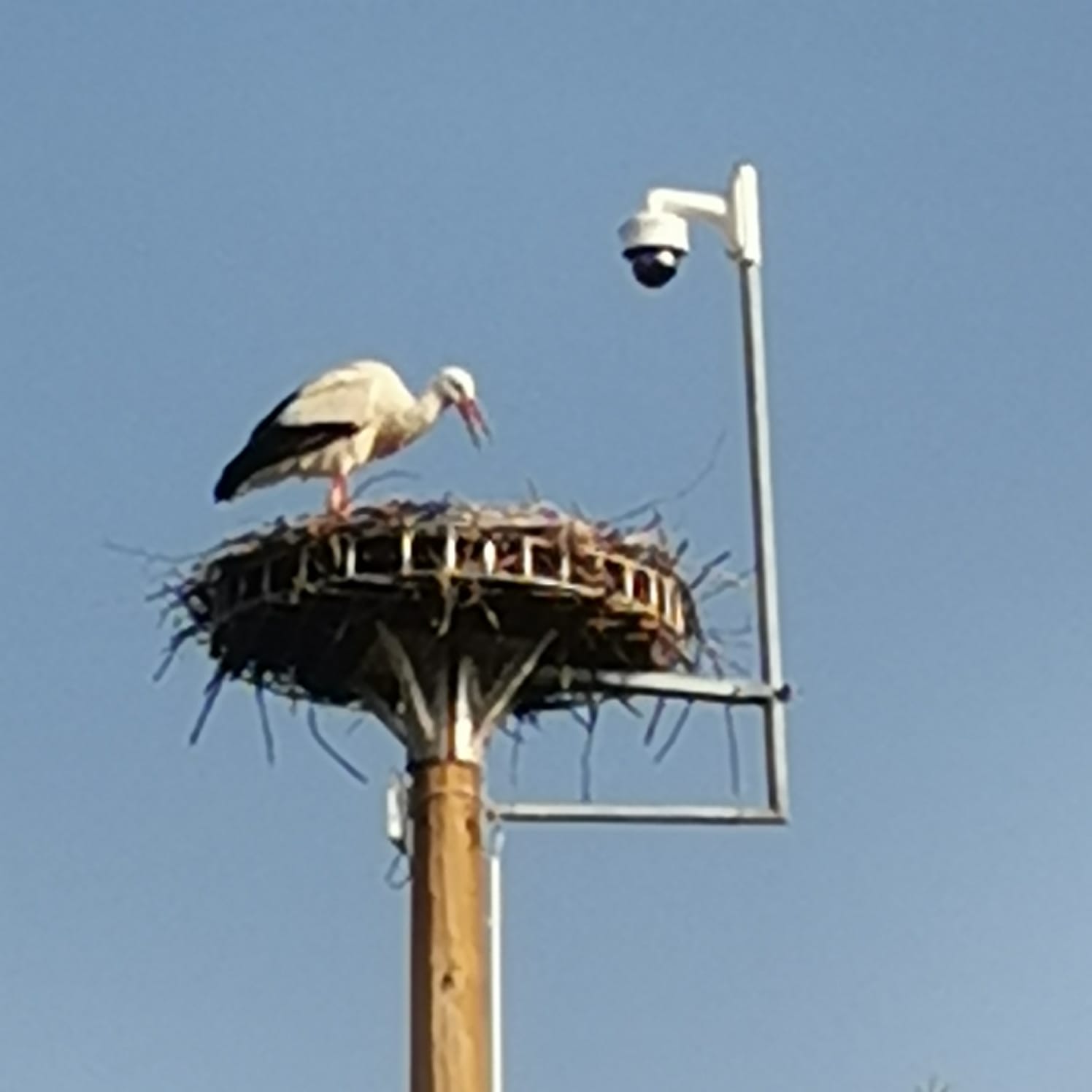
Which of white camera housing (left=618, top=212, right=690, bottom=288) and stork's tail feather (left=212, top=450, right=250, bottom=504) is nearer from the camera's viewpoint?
white camera housing (left=618, top=212, right=690, bottom=288)

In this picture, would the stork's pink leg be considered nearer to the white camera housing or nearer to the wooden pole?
the wooden pole

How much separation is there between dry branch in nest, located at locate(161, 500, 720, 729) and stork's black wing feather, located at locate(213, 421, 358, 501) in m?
1.36

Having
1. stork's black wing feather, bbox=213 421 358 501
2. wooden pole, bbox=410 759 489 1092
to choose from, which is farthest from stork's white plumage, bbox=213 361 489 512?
wooden pole, bbox=410 759 489 1092

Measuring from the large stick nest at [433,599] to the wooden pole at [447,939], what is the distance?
652mm

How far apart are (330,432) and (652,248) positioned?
331 centimetres

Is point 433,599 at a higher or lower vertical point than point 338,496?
lower

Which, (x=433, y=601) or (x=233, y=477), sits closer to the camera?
(x=433, y=601)

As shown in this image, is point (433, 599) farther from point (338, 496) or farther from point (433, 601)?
point (338, 496)

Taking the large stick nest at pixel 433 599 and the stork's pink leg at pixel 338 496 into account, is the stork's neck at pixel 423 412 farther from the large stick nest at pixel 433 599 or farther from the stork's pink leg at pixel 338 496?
the large stick nest at pixel 433 599

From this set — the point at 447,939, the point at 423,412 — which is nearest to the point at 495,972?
the point at 447,939

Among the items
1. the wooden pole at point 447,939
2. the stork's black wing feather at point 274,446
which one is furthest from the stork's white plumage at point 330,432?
the wooden pole at point 447,939

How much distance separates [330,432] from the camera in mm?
13992

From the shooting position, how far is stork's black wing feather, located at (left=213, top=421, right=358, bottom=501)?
45.9 feet

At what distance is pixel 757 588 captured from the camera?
10.9 metres
